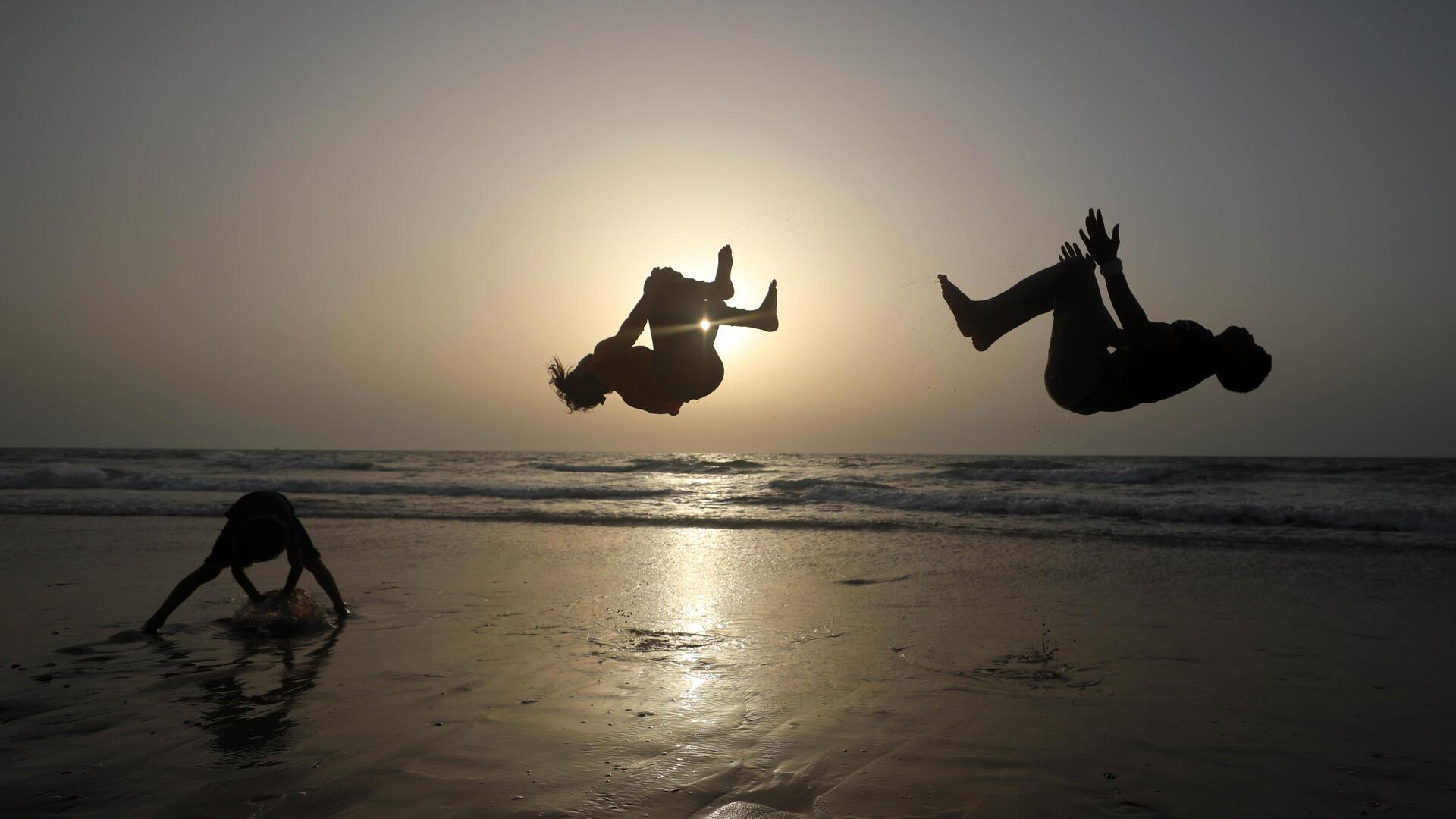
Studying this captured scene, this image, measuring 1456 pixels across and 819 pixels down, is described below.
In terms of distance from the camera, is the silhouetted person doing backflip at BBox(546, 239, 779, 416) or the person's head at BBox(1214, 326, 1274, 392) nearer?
the person's head at BBox(1214, 326, 1274, 392)

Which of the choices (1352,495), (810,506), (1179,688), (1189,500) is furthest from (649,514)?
(1352,495)

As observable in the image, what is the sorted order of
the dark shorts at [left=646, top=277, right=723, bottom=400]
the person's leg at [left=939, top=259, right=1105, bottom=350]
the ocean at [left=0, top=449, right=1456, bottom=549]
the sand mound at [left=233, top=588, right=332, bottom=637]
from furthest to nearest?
the ocean at [left=0, top=449, right=1456, bottom=549]
the sand mound at [left=233, top=588, right=332, bottom=637]
the dark shorts at [left=646, top=277, right=723, bottom=400]
the person's leg at [left=939, top=259, right=1105, bottom=350]

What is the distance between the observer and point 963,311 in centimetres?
502

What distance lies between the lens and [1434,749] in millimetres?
5250

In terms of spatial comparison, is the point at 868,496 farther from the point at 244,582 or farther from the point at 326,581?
the point at 244,582

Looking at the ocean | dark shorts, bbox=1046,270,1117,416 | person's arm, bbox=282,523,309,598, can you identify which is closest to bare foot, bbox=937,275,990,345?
dark shorts, bbox=1046,270,1117,416

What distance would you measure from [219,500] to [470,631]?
63.3ft

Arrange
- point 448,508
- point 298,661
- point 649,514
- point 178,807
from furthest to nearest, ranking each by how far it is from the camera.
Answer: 1. point 448,508
2. point 649,514
3. point 298,661
4. point 178,807

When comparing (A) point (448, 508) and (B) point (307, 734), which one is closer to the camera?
(B) point (307, 734)

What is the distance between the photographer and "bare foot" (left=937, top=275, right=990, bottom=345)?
4996mm

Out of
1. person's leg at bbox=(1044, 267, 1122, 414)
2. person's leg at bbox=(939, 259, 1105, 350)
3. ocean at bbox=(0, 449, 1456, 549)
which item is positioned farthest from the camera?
ocean at bbox=(0, 449, 1456, 549)

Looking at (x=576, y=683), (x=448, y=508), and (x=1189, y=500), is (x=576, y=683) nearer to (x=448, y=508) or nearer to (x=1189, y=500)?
(x=448, y=508)

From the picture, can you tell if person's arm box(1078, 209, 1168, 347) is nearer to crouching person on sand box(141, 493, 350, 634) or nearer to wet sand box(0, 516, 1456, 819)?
wet sand box(0, 516, 1456, 819)

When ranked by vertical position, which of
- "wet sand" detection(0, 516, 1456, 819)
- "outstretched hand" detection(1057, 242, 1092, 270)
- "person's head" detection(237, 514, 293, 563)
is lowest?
"wet sand" detection(0, 516, 1456, 819)
